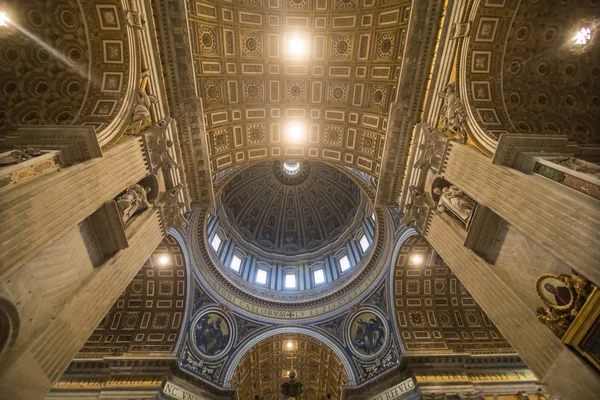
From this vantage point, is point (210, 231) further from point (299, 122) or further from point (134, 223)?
point (134, 223)

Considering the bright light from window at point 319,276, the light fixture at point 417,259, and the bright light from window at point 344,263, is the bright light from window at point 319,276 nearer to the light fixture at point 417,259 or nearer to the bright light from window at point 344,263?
the bright light from window at point 344,263

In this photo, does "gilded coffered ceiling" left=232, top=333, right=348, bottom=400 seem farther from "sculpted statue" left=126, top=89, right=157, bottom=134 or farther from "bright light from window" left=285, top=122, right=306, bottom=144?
"sculpted statue" left=126, top=89, right=157, bottom=134

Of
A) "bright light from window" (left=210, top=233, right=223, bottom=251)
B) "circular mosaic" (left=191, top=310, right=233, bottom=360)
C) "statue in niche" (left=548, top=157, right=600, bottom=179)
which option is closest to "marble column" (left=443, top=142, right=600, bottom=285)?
"statue in niche" (left=548, top=157, right=600, bottom=179)

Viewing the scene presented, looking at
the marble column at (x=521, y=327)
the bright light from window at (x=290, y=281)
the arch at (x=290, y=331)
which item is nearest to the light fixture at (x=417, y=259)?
the arch at (x=290, y=331)

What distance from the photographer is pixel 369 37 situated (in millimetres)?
11086

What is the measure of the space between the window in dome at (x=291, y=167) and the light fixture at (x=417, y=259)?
14392 millimetres

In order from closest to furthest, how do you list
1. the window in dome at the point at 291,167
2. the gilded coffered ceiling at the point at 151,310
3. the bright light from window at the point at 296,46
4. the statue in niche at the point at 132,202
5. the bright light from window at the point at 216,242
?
1. the statue in niche at the point at 132,202
2. the bright light from window at the point at 296,46
3. the gilded coffered ceiling at the point at 151,310
4. the bright light from window at the point at 216,242
5. the window in dome at the point at 291,167

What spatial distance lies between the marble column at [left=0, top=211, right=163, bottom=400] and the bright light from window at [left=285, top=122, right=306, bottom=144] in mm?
6973

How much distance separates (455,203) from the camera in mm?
8641

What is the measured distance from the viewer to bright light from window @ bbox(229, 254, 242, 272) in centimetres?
2212

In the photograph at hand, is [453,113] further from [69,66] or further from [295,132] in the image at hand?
[69,66]

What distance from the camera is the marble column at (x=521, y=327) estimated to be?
518 cm

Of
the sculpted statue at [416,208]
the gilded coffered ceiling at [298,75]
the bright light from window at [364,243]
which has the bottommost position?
the sculpted statue at [416,208]

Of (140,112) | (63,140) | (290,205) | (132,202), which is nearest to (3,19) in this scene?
(140,112)
